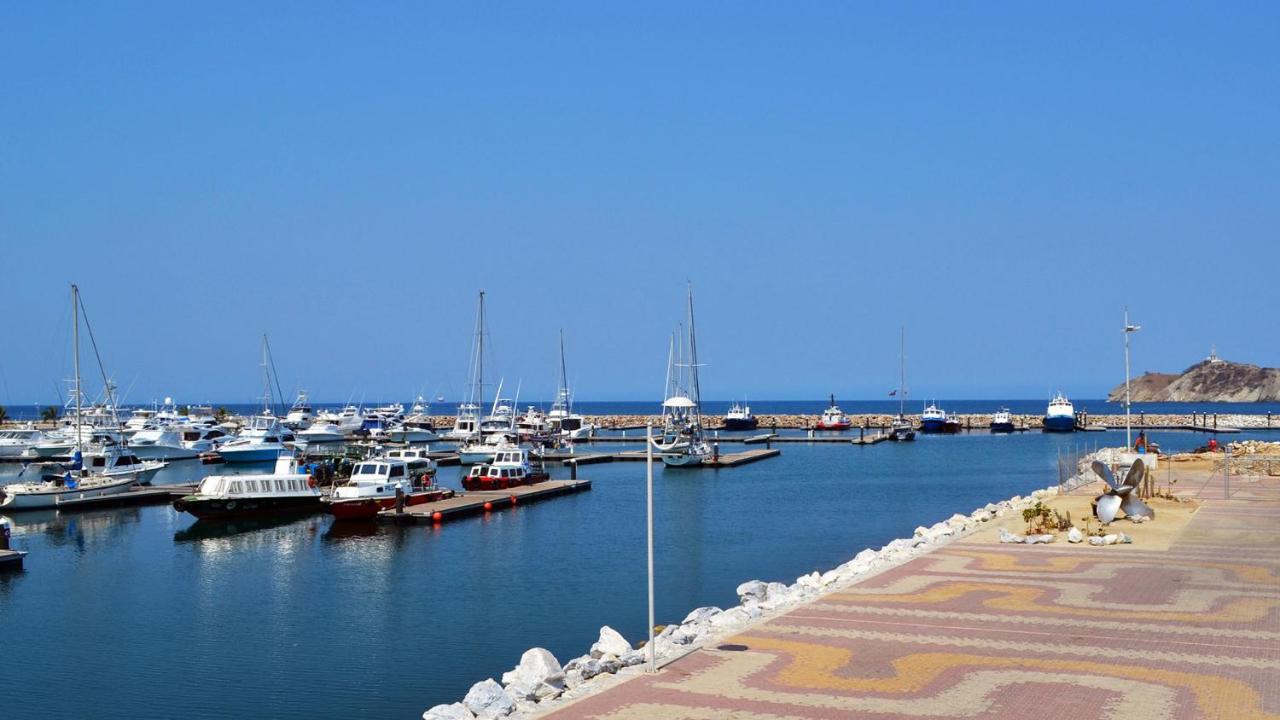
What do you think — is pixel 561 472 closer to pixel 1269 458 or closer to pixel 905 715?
pixel 1269 458

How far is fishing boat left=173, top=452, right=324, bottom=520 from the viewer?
52.8m

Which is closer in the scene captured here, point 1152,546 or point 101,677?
point 101,677

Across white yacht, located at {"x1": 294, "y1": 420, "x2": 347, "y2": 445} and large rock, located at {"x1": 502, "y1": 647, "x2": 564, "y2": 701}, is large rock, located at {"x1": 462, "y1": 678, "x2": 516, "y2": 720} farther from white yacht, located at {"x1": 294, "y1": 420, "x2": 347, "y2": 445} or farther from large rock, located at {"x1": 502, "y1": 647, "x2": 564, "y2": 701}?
white yacht, located at {"x1": 294, "y1": 420, "x2": 347, "y2": 445}

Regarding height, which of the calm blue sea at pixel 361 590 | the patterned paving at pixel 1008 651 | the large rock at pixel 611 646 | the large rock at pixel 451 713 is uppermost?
the patterned paving at pixel 1008 651

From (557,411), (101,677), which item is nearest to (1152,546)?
(101,677)

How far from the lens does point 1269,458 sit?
180 feet

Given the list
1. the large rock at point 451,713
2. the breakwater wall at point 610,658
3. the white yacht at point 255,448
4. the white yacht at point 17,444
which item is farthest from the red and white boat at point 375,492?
the white yacht at point 17,444

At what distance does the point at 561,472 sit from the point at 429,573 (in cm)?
4509

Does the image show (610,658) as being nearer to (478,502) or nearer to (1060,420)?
(478,502)

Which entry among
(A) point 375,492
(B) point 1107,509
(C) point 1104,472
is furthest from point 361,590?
(C) point 1104,472

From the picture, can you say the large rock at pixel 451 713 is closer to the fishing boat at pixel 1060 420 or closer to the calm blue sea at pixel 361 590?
the calm blue sea at pixel 361 590

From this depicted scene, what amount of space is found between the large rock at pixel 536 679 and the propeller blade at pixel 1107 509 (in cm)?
1976

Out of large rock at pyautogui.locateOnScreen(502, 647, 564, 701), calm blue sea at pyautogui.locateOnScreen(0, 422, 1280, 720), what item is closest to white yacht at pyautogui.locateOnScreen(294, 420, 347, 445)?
calm blue sea at pyautogui.locateOnScreen(0, 422, 1280, 720)

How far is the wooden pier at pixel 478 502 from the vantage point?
50688mm
